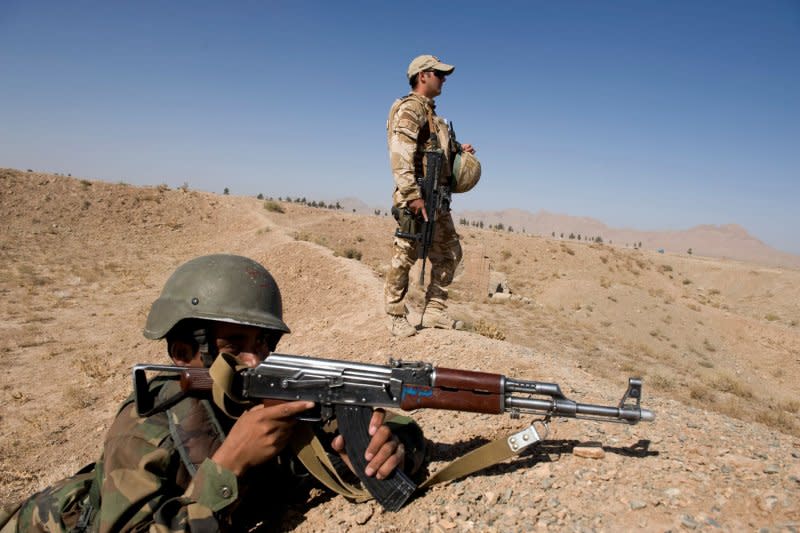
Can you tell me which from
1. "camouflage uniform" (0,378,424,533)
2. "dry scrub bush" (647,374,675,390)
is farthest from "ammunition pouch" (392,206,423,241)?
"dry scrub bush" (647,374,675,390)

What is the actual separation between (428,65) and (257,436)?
14.5 feet

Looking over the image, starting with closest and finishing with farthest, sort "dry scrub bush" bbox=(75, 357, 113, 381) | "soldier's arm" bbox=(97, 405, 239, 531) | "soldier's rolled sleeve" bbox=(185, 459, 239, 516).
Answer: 1. "soldier's arm" bbox=(97, 405, 239, 531)
2. "soldier's rolled sleeve" bbox=(185, 459, 239, 516)
3. "dry scrub bush" bbox=(75, 357, 113, 381)

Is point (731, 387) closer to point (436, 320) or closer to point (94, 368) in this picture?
point (436, 320)

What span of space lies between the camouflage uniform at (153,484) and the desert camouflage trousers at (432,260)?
3.40 metres

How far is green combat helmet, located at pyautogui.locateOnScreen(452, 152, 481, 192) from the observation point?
18.1ft

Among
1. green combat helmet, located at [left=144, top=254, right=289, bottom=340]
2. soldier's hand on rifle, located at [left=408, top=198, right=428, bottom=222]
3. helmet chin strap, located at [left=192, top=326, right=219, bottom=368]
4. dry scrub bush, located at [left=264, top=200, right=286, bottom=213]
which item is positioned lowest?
helmet chin strap, located at [left=192, top=326, right=219, bottom=368]

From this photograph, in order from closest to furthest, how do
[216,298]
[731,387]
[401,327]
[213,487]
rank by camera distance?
[213,487]
[216,298]
[401,327]
[731,387]

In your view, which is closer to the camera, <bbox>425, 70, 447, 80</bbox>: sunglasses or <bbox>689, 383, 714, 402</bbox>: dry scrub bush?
<bbox>425, 70, 447, 80</bbox>: sunglasses

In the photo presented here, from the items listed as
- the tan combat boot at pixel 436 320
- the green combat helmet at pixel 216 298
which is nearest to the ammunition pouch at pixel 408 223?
the tan combat boot at pixel 436 320

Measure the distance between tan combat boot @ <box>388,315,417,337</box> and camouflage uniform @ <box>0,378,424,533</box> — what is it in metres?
3.76

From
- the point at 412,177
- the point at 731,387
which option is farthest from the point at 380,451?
the point at 731,387

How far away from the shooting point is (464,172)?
5527 mm

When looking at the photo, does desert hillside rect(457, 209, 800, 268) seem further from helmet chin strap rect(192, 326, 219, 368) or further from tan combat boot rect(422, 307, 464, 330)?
helmet chin strap rect(192, 326, 219, 368)

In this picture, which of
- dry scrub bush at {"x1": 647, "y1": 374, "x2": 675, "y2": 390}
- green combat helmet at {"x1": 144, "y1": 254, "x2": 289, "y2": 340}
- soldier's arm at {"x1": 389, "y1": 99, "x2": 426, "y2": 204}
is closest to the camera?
green combat helmet at {"x1": 144, "y1": 254, "x2": 289, "y2": 340}
